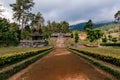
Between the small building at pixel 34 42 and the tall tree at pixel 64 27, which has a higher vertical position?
the tall tree at pixel 64 27

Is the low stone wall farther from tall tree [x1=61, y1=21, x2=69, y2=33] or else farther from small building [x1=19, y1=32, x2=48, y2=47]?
tall tree [x1=61, y1=21, x2=69, y2=33]

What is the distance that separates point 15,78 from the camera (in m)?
15.5

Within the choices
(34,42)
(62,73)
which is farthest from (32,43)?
(62,73)

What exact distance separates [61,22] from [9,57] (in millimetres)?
164679

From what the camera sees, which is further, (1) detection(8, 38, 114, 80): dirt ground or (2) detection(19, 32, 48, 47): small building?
(2) detection(19, 32, 48, 47): small building

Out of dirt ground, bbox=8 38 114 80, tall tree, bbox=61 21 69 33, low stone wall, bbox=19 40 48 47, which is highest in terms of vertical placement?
tall tree, bbox=61 21 69 33

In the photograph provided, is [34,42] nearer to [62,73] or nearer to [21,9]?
[21,9]

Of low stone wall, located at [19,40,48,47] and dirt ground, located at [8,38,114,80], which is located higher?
low stone wall, located at [19,40,48,47]

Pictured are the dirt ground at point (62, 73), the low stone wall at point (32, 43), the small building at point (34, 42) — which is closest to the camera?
the dirt ground at point (62, 73)

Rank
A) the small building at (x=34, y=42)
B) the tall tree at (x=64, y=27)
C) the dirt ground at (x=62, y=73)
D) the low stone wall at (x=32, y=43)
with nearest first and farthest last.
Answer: the dirt ground at (x=62, y=73) < the low stone wall at (x=32, y=43) < the small building at (x=34, y=42) < the tall tree at (x=64, y=27)

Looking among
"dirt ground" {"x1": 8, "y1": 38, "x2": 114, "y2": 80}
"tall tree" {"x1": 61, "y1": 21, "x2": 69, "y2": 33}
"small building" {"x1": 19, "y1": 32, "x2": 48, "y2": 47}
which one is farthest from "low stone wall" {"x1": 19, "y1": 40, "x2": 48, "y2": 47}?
"tall tree" {"x1": 61, "y1": 21, "x2": 69, "y2": 33}

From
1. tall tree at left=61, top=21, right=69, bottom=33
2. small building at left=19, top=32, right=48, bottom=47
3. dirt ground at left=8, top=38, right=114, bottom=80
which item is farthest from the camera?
tall tree at left=61, top=21, right=69, bottom=33

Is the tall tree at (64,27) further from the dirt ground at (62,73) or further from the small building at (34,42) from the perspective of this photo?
the dirt ground at (62,73)

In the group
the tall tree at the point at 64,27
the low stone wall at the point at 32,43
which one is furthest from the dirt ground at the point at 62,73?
the tall tree at the point at 64,27
